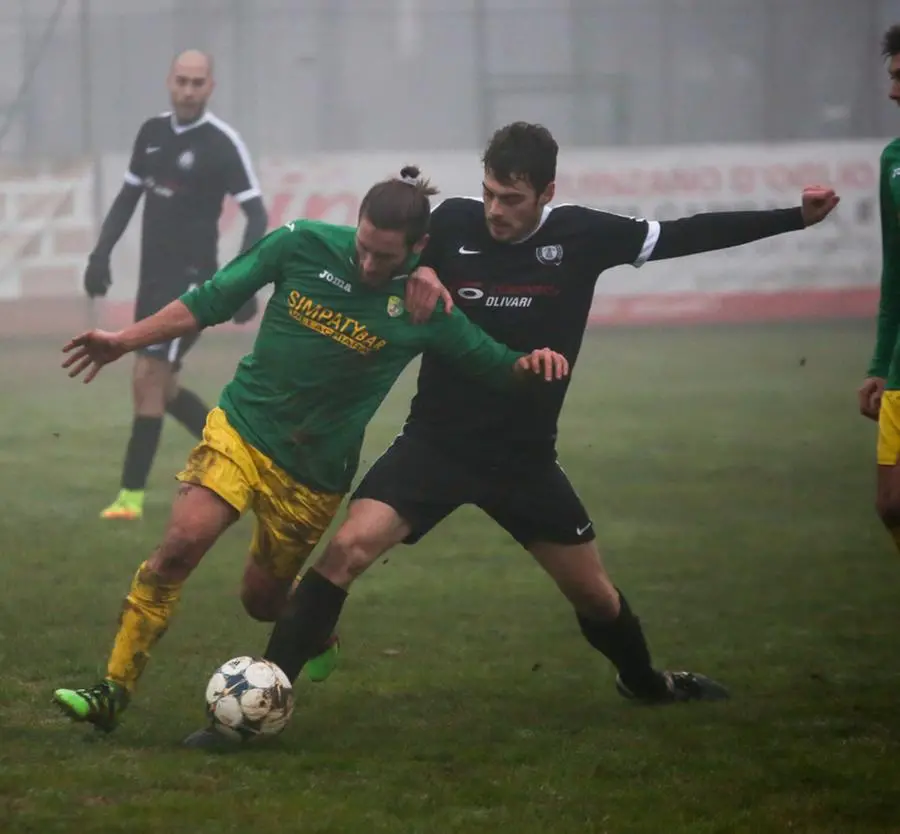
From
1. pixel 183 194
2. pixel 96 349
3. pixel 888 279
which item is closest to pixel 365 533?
pixel 96 349

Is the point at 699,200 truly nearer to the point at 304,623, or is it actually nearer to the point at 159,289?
the point at 159,289

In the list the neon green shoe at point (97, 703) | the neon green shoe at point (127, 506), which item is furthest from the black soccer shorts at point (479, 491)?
the neon green shoe at point (127, 506)

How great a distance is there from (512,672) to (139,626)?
161cm

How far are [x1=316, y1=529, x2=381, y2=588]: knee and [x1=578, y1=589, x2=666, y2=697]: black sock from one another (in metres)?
0.86

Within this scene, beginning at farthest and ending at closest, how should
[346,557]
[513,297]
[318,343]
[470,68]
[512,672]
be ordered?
1. [470,68]
2. [512,672]
3. [513,297]
4. [318,343]
5. [346,557]

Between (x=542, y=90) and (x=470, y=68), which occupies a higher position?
(x=470, y=68)

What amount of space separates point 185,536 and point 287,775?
756 mm

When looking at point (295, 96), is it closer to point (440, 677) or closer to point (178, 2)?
point (178, 2)

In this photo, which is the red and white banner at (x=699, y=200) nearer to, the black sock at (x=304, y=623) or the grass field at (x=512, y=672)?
the grass field at (x=512, y=672)

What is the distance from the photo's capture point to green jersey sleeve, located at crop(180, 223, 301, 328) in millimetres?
5215

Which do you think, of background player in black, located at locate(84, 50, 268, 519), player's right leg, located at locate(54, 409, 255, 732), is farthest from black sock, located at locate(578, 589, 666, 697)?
background player in black, located at locate(84, 50, 268, 519)

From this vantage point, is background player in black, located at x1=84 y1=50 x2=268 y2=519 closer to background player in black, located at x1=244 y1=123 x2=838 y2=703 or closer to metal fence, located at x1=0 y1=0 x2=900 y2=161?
background player in black, located at x1=244 y1=123 x2=838 y2=703

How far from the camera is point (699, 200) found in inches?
841

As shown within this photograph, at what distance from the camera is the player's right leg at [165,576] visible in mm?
5090
